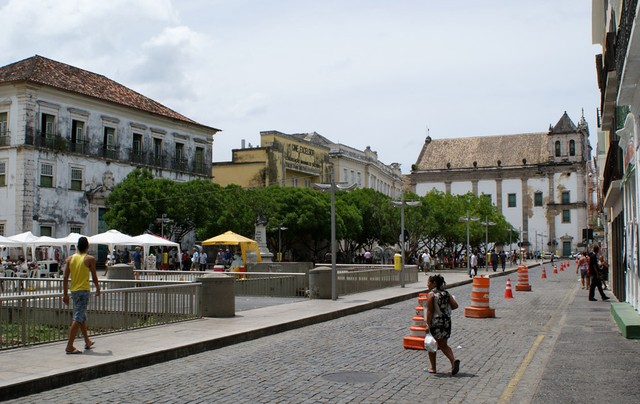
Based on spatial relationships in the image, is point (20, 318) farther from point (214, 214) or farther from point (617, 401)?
point (214, 214)

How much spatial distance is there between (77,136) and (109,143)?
2802 millimetres

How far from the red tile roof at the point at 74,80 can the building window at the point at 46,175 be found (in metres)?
4.92

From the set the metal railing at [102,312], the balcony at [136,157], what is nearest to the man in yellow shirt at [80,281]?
the metal railing at [102,312]

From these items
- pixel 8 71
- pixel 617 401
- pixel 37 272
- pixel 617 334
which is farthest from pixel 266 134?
pixel 617 401

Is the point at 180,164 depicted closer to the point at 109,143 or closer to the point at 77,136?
the point at 109,143

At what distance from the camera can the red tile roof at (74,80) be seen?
145ft

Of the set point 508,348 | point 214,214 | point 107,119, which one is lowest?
point 508,348

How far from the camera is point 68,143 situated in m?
45.2

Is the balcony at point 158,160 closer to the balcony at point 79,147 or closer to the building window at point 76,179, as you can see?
the balcony at point 79,147

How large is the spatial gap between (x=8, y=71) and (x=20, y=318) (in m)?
38.7

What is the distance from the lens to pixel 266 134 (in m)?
68.5

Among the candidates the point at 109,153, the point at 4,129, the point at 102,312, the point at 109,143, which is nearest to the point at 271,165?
the point at 109,143

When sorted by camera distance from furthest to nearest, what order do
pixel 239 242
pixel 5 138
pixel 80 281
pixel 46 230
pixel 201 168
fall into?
pixel 201 168, pixel 46 230, pixel 5 138, pixel 239 242, pixel 80 281

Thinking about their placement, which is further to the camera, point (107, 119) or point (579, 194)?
point (579, 194)
